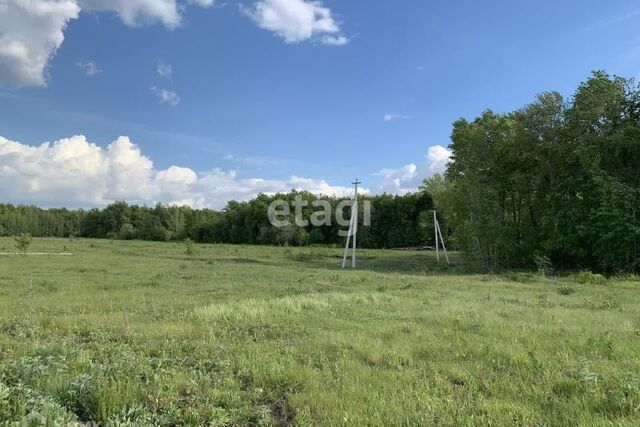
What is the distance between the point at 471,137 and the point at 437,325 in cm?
2590

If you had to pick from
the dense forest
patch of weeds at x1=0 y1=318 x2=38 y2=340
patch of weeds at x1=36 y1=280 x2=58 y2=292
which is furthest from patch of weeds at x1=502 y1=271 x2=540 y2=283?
patch of weeds at x1=0 y1=318 x2=38 y2=340

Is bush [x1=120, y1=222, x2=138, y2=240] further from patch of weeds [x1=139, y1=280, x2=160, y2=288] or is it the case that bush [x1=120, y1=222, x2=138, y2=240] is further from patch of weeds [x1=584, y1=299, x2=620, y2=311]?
patch of weeds [x1=584, y1=299, x2=620, y2=311]

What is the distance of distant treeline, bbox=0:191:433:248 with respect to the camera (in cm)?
6731

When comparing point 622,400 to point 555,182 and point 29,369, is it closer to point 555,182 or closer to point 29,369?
point 29,369

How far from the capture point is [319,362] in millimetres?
6457

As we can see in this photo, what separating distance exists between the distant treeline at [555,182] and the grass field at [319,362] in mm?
14136

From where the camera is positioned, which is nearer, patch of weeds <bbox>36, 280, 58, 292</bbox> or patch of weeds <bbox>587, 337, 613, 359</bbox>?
patch of weeds <bbox>587, 337, 613, 359</bbox>

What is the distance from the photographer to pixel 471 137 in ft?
108

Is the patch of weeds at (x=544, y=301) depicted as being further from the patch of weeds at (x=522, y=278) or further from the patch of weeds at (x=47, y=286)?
the patch of weeds at (x=47, y=286)

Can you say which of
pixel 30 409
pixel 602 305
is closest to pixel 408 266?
pixel 602 305

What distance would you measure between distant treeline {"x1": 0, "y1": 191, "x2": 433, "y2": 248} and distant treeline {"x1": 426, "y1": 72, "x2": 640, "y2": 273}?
2745 centimetres

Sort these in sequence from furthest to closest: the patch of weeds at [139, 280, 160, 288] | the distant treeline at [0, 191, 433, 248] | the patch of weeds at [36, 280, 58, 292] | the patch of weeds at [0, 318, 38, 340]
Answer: the distant treeline at [0, 191, 433, 248] < the patch of weeds at [139, 280, 160, 288] < the patch of weeds at [36, 280, 58, 292] < the patch of weeds at [0, 318, 38, 340]

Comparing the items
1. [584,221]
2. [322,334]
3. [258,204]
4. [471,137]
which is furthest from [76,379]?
[258,204]

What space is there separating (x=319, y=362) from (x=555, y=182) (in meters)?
26.8
